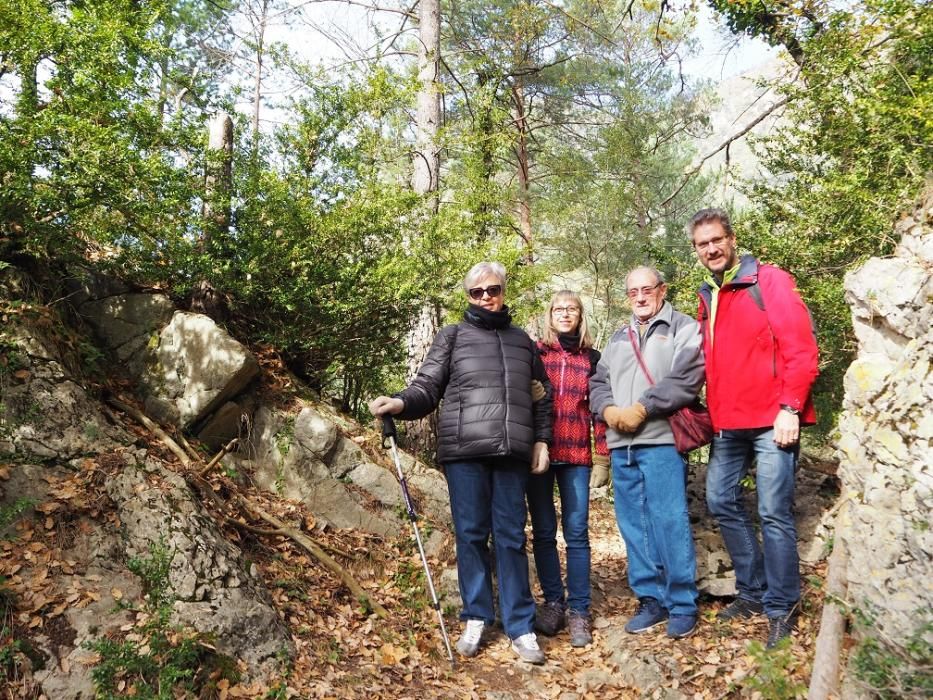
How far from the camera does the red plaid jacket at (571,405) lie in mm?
4805

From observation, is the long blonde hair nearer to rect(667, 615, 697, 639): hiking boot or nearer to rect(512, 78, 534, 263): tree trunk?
rect(667, 615, 697, 639): hiking boot

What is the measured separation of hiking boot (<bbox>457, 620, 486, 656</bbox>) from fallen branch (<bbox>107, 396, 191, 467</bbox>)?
2.59m

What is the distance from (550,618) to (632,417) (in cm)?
170

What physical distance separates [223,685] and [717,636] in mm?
3112

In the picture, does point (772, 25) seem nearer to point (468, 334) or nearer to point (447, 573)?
point (468, 334)

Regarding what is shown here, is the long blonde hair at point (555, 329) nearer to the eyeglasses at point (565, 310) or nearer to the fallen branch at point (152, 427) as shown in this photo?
the eyeglasses at point (565, 310)

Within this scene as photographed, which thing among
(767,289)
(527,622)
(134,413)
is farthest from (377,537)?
(767,289)

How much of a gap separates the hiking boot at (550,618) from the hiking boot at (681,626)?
84 cm

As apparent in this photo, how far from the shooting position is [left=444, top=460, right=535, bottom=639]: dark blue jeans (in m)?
4.47

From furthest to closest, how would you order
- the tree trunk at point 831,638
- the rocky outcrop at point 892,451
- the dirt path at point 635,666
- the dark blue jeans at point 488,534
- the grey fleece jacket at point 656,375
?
the dark blue jeans at point 488,534, the grey fleece jacket at point 656,375, the dirt path at point 635,666, the tree trunk at point 831,638, the rocky outcrop at point 892,451

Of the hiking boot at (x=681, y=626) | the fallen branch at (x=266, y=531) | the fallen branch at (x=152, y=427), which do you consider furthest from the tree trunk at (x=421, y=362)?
the hiking boot at (x=681, y=626)

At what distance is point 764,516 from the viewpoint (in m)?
4.03

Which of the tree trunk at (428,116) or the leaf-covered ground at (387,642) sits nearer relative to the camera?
the leaf-covered ground at (387,642)

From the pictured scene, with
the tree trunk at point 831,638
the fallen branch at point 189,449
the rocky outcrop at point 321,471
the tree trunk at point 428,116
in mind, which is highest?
the tree trunk at point 428,116
